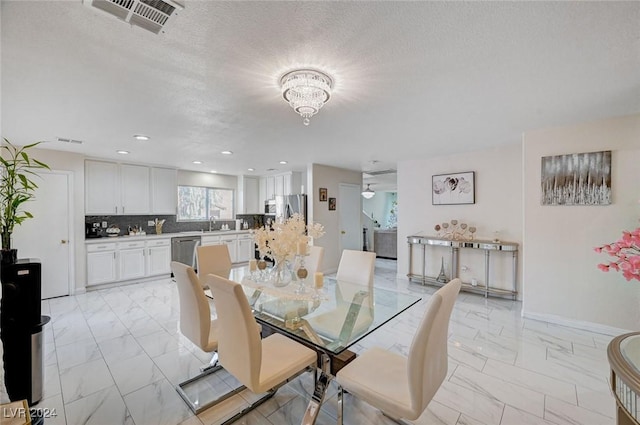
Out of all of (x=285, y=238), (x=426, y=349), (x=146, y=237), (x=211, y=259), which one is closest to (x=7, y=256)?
(x=211, y=259)

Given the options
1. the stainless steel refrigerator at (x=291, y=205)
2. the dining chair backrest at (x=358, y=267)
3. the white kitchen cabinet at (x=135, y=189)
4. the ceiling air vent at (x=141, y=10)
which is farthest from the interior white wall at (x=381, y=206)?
the ceiling air vent at (x=141, y=10)

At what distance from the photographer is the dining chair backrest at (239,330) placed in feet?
4.44

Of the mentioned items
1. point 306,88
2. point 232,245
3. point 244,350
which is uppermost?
point 306,88

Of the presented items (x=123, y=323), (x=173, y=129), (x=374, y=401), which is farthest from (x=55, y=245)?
(x=374, y=401)

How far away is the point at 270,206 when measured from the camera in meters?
7.10

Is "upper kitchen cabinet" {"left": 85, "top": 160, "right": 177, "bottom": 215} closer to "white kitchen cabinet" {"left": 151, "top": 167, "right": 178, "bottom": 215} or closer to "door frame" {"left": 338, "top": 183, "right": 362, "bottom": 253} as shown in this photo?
"white kitchen cabinet" {"left": 151, "top": 167, "right": 178, "bottom": 215}

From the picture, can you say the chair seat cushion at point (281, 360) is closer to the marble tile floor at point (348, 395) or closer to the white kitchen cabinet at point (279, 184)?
the marble tile floor at point (348, 395)

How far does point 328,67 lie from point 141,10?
1.06 metres

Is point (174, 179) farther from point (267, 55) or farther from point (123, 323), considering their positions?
point (267, 55)

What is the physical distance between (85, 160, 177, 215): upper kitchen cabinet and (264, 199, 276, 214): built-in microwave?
2223 millimetres

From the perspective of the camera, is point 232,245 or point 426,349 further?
point 232,245

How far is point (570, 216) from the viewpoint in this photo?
10.1ft

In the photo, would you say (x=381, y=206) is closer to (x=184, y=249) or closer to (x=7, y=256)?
(x=184, y=249)

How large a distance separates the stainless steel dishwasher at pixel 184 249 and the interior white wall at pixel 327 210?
2.63 metres
